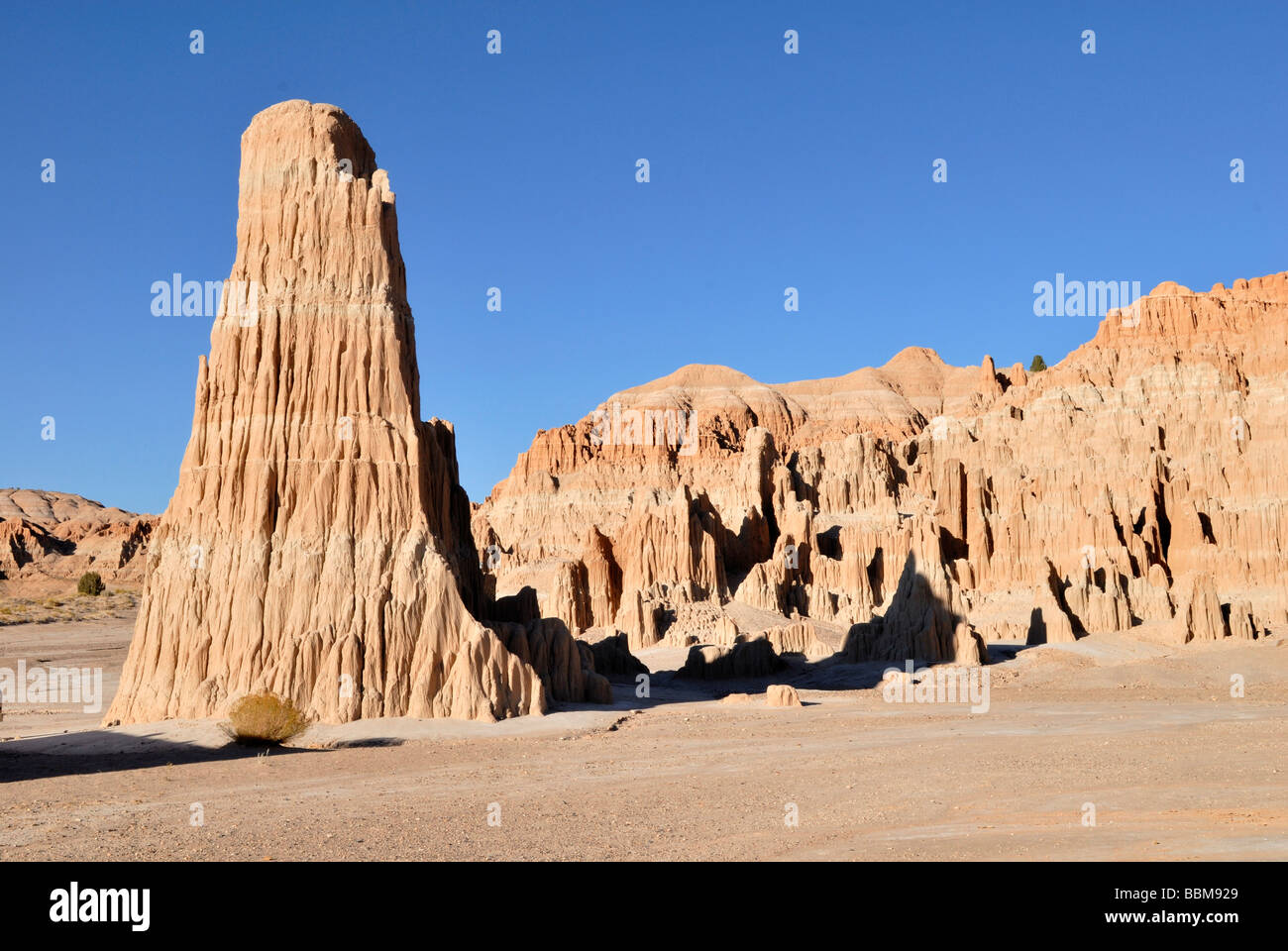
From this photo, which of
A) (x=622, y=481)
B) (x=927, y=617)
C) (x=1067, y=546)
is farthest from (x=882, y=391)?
(x=927, y=617)

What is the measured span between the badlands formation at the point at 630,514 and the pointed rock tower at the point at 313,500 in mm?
65

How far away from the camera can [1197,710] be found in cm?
3272

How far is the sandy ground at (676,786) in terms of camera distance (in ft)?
43.8

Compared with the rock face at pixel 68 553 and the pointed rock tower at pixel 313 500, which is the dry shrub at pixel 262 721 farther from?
the rock face at pixel 68 553

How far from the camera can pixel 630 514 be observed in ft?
284

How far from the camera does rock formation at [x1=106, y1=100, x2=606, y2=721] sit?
90.1 feet

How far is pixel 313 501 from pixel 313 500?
26 millimetres

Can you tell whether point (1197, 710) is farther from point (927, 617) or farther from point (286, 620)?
point (286, 620)
